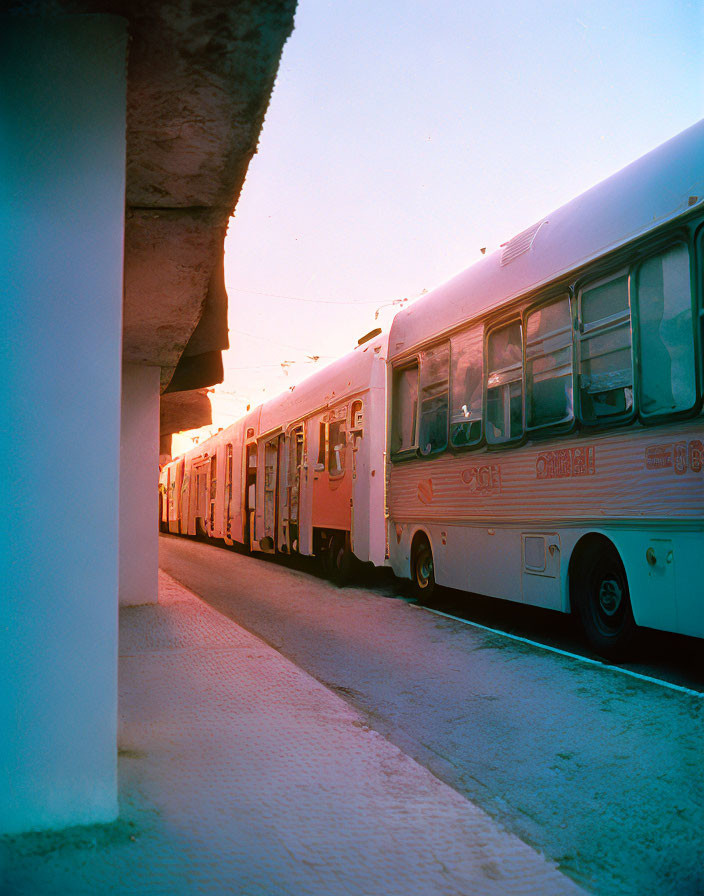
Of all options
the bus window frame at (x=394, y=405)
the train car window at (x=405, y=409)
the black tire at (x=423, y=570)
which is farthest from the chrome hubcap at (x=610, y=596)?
the train car window at (x=405, y=409)

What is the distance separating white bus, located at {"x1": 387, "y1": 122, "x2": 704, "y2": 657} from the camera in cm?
Answer: 589

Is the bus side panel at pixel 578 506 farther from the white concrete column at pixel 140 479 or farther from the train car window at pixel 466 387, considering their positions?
the white concrete column at pixel 140 479

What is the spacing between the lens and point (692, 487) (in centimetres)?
568

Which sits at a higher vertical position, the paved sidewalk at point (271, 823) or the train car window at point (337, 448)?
the train car window at point (337, 448)

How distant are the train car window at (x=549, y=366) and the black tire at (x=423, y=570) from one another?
3019 mm

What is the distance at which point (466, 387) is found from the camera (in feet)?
29.9

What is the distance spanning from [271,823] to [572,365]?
5.00 metres

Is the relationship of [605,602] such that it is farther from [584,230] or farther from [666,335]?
[584,230]

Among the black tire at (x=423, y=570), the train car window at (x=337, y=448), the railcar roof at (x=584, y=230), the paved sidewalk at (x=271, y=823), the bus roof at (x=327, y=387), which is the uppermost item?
the railcar roof at (x=584, y=230)

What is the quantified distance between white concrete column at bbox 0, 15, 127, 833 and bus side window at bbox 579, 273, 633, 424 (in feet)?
14.5

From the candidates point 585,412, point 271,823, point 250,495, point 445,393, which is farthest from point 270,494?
point 271,823

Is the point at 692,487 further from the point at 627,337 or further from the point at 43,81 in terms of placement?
the point at 43,81

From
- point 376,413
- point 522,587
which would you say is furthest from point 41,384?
point 376,413

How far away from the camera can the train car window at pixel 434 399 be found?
378 inches
